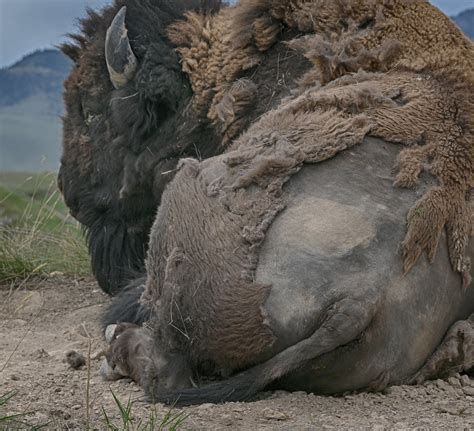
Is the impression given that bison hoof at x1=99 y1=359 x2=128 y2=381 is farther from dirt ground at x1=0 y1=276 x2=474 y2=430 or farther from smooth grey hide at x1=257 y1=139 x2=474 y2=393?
smooth grey hide at x1=257 y1=139 x2=474 y2=393

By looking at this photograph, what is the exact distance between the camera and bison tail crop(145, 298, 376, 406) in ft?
11.2

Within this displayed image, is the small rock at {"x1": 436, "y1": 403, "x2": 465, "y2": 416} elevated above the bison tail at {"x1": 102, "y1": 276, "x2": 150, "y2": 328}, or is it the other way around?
the small rock at {"x1": 436, "y1": 403, "x2": 465, "y2": 416}

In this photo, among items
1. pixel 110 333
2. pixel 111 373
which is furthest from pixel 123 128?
pixel 111 373

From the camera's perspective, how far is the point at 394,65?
4344 mm

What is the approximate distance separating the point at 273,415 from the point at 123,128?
2862mm

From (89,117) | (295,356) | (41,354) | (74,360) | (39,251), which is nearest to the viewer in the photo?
(295,356)

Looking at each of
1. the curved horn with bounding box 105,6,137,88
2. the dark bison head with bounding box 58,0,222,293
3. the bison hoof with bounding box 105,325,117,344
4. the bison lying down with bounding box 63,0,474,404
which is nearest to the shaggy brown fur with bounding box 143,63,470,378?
the bison lying down with bounding box 63,0,474,404

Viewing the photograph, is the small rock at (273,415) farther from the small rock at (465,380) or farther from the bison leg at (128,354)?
the small rock at (465,380)

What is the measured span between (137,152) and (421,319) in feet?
8.54

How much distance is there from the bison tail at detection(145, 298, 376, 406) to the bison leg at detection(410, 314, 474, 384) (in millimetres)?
462

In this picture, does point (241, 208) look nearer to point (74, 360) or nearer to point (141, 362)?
point (141, 362)

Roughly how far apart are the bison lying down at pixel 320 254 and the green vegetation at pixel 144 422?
0.25 m

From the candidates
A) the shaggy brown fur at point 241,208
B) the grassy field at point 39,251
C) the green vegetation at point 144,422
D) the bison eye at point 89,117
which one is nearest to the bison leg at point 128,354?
the shaggy brown fur at point 241,208

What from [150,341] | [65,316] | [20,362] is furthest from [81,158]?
[150,341]
